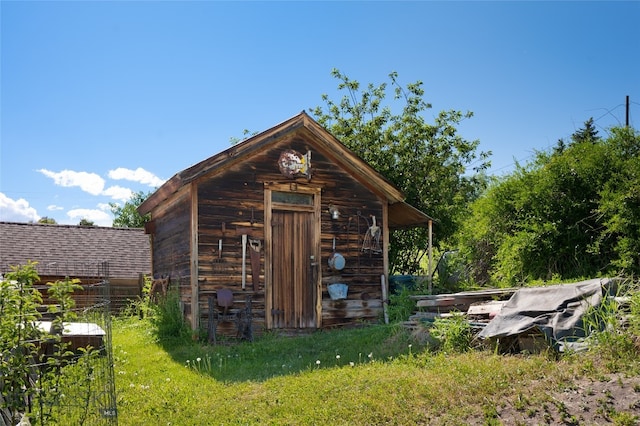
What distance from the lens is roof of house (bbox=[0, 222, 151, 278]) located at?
867 inches

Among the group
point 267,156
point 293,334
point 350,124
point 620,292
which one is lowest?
point 293,334

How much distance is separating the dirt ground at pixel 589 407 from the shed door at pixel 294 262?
7138mm

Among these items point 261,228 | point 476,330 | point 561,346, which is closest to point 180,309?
point 261,228

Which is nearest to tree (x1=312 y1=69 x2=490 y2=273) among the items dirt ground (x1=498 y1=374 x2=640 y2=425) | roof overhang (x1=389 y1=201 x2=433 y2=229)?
roof overhang (x1=389 y1=201 x2=433 y2=229)

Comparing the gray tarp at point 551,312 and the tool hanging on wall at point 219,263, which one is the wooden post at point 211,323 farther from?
the gray tarp at point 551,312

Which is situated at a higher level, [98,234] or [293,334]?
[98,234]

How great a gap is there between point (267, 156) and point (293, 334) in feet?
12.7

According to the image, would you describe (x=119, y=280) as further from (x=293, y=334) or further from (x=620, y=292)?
(x=620, y=292)

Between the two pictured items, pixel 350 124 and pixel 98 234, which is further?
pixel 98 234

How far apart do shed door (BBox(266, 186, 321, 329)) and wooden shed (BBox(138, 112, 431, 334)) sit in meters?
0.02

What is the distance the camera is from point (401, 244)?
18234 millimetres

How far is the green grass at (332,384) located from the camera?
5957mm

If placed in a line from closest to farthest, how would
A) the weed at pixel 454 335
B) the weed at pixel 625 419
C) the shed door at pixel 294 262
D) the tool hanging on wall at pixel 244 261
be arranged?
the weed at pixel 625 419
the weed at pixel 454 335
the tool hanging on wall at pixel 244 261
the shed door at pixel 294 262

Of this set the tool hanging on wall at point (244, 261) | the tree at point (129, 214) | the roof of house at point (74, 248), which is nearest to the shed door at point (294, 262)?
the tool hanging on wall at point (244, 261)
